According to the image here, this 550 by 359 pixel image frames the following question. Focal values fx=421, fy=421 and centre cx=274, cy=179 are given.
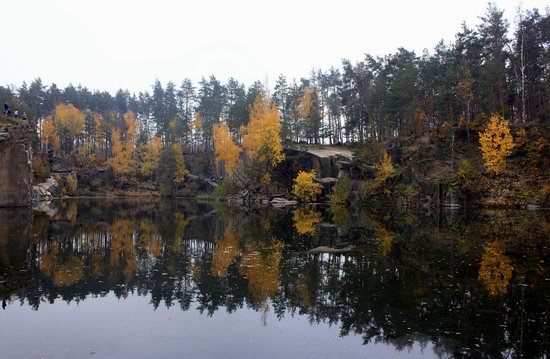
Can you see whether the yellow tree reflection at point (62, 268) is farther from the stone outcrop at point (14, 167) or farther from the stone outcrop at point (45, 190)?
the stone outcrop at point (45, 190)

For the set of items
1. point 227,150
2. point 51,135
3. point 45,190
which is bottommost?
point 45,190

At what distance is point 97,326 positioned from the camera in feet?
34.4

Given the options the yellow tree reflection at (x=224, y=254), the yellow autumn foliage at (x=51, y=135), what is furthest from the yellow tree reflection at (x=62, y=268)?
the yellow autumn foliage at (x=51, y=135)

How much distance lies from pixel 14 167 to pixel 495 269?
1815 inches

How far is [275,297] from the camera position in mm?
13039

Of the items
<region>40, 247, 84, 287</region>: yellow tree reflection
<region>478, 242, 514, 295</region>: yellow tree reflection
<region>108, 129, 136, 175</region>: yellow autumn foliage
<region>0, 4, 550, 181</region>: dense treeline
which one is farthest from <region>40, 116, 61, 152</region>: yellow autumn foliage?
<region>478, 242, 514, 295</region>: yellow tree reflection

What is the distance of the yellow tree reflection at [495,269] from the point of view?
1391cm

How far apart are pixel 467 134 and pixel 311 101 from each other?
31.2 metres

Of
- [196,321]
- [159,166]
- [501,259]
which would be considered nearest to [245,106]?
[159,166]

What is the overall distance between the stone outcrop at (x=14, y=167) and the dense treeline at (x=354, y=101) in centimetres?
3527

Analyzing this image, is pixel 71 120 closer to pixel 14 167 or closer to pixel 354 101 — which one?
pixel 14 167

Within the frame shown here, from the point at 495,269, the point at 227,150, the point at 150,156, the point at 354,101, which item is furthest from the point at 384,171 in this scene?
the point at 150,156

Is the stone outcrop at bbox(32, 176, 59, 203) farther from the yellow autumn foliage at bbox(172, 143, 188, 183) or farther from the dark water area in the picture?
the dark water area

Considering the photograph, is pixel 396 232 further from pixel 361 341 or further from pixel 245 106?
pixel 245 106
